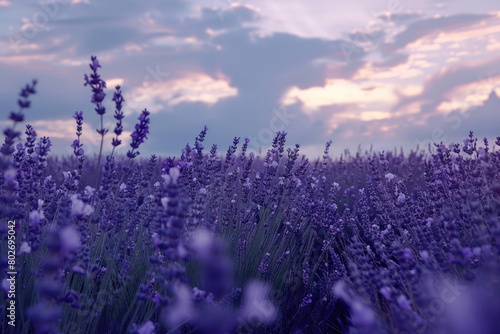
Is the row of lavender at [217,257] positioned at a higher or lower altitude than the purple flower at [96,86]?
lower

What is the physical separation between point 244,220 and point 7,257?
2038mm

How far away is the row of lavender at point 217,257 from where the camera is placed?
1.82 m

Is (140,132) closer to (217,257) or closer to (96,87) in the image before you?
(96,87)

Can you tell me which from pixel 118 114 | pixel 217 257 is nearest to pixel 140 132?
pixel 118 114

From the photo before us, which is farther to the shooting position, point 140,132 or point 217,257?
point 140,132

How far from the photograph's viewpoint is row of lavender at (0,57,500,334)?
1823mm

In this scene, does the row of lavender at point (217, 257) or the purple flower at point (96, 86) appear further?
the purple flower at point (96, 86)

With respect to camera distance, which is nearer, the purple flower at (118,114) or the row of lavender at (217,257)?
the row of lavender at (217,257)

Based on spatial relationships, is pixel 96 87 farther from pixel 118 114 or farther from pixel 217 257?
pixel 217 257

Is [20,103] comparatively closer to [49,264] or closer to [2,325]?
[49,264]

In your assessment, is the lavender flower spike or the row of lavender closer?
the row of lavender

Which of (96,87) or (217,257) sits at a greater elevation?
(96,87)

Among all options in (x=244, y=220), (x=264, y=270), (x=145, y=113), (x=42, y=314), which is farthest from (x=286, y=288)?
(x=42, y=314)

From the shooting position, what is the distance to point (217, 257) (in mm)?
1926
